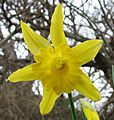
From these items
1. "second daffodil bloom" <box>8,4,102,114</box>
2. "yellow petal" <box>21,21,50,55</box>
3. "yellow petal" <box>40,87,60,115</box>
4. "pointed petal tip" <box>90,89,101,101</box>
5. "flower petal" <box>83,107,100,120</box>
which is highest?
"yellow petal" <box>21,21,50,55</box>

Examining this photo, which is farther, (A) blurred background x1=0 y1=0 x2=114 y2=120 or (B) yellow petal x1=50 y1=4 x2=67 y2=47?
(A) blurred background x1=0 y1=0 x2=114 y2=120

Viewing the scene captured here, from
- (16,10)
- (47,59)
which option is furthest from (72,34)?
(47,59)

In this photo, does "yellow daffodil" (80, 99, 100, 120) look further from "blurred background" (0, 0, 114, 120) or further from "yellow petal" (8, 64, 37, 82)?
"blurred background" (0, 0, 114, 120)

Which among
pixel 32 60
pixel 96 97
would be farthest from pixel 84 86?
pixel 32 60

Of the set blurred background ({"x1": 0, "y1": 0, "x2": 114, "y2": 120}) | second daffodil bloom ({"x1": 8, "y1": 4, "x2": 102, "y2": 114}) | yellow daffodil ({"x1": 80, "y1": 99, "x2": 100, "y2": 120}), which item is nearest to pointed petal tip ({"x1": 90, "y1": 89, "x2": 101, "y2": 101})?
second daffodil bloom ({"x1": 8, "y1": 4, "x2": 102, "y2": 114})

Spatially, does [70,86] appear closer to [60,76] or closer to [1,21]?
[60,76]

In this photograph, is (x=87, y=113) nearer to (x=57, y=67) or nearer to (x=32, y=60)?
(x=57, y=67)

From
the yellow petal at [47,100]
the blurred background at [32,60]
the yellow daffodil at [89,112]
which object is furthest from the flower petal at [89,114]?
the blurred background at [32,60]
